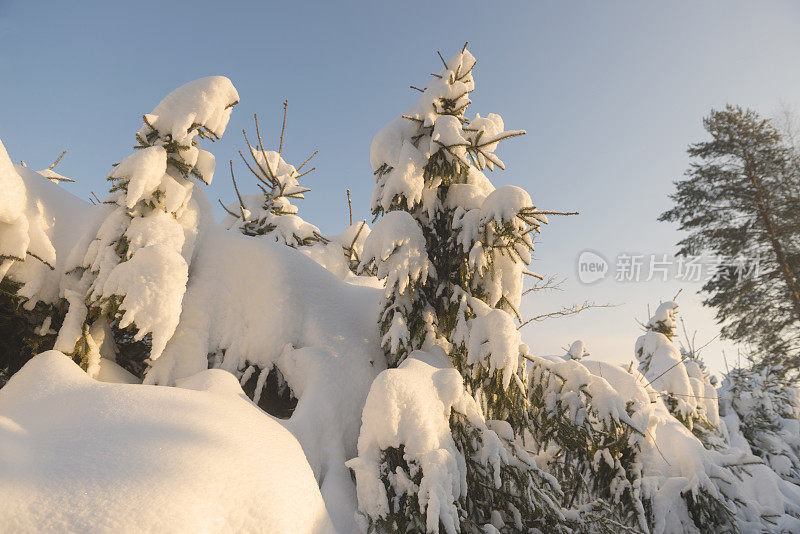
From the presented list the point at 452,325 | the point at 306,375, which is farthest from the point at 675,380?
the point at 306,375

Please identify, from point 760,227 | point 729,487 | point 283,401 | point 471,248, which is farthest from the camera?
point 760,227

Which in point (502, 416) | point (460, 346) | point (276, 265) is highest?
point (276, 265)

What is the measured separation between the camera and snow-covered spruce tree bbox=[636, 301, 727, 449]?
21.8ft

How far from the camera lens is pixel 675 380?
7.27m

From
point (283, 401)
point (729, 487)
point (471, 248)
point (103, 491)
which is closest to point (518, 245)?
point (471, 248)

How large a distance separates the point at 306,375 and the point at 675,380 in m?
7.13

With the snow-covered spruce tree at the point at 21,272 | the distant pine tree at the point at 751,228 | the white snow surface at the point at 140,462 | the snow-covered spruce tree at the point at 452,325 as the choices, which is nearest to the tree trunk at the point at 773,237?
the distant pine tree at the point at 751,228

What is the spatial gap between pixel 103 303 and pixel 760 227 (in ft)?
65.8

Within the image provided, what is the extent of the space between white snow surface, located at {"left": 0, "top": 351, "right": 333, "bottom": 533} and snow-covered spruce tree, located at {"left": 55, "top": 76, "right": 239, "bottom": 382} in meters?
0.43

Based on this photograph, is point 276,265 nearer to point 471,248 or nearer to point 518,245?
point 471,248

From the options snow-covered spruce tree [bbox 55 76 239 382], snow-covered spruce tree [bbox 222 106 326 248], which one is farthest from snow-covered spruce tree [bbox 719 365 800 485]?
snow-covered spruce tree [bbox 55 76 239 382]

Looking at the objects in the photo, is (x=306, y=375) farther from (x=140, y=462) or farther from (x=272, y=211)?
(x=272, y=211)

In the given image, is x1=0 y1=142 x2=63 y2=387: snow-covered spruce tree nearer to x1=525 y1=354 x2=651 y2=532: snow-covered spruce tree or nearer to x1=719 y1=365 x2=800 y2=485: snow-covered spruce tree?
x1=525 y1=354 x2=651 y2=532: snow-covered spruce tree

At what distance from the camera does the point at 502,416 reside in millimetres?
3611
